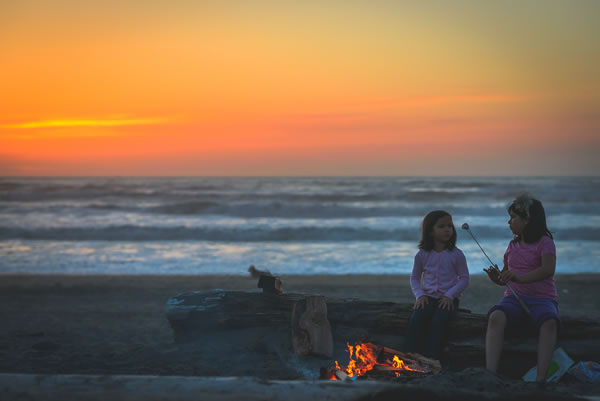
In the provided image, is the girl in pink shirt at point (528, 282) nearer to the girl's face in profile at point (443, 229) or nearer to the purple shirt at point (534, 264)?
the purple shirt at point (534, 264)

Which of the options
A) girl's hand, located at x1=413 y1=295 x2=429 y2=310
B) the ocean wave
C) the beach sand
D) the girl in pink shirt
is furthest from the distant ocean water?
the girl in pink shirt

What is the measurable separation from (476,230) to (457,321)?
52.5 ft

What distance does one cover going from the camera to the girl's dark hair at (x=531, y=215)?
4.38 meters

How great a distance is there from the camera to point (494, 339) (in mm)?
4250

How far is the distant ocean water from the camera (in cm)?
1221

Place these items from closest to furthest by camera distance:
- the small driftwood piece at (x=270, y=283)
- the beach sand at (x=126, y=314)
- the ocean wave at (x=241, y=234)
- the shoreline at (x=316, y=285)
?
the beach sand at (x=126, y=314) → the small driftwood piece at (x=270, y=283) → the shoreline at (x=316, y=285) → the ocean wave at (x=241, y=234)

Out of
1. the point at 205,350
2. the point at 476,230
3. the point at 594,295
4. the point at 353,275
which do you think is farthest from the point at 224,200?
the point at 205,350

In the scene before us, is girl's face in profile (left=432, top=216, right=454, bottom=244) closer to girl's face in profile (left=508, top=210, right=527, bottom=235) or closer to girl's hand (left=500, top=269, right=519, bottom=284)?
girl's face in profile (left=508, top=210, right=527, bottom=235)

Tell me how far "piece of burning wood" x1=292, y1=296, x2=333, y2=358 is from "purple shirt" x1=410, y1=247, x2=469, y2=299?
875 millimetres

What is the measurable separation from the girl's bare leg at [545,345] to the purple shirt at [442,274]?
0.79 meters

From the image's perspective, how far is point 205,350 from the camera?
5.26 metres

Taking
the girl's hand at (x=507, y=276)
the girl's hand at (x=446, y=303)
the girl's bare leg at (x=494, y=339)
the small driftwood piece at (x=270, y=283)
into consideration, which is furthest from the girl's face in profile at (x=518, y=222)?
the small driftwood piece at (x=270, y=283)

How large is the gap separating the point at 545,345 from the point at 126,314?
5.64 m

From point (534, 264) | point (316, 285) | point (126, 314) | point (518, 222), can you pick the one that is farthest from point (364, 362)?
point (316, 285)
